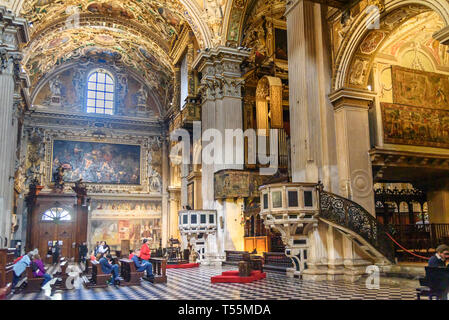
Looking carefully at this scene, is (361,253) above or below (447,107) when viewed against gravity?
below

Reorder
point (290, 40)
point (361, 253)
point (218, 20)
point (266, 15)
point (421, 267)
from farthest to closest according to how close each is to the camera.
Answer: point (266, 15), point (218, 20), point (290, 40), point (361, 253), point (421, 267)

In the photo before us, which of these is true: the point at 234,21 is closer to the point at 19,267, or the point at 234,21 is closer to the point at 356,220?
the point at 356,220

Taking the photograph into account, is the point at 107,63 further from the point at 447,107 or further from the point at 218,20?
the point at 447,107

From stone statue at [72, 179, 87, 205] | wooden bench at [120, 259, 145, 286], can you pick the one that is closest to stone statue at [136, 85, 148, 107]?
stone statue at [72, 179, 87, 205]

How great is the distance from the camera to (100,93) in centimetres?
2686

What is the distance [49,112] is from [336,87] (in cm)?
1924

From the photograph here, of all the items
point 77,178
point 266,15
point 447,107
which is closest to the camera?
point 447,107

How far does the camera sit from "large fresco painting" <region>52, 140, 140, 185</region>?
24895mm

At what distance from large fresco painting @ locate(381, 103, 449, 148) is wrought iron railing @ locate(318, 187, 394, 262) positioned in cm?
297

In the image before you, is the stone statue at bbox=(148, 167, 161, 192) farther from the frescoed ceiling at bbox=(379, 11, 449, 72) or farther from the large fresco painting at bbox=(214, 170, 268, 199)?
the frescoed ceiling at bbox=(379, 11, 449, 72)

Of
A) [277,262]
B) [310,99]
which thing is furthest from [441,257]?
[277,262]

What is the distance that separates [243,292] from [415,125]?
754 centimetres
